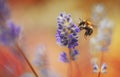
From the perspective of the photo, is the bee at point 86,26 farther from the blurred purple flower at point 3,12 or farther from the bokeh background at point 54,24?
the blurred purple flower at point 3,12

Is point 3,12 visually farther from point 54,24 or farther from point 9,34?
point 54,24

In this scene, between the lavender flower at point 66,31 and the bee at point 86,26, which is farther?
the bee at point 86,26

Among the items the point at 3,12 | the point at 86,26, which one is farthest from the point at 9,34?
the point at 86,26

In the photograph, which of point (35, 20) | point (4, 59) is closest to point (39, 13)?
point (35, 20)

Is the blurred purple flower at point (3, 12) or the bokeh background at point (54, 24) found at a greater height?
the blurred purple flower at point (3, 12)

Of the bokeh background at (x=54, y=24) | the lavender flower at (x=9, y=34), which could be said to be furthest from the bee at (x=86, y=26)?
the lavender flower at (x=9, y=34)

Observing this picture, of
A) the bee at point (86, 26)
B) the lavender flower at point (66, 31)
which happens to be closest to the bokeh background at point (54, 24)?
the bee at point (86, 26)

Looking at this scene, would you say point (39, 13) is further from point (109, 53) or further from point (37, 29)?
point (109, 53)

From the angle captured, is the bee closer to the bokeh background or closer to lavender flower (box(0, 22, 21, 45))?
the bokeh background
